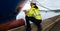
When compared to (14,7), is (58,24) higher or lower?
lower

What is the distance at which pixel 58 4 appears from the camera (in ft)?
Result: 5.66

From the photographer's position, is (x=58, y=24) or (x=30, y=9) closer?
(x=30, y=9)

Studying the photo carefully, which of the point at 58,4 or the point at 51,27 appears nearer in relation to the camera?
the point at 51,27

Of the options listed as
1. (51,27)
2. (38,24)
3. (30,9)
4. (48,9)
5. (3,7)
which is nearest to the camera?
(3,7)

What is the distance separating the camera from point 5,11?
0.94 ft

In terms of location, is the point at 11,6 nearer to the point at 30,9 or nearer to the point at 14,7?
the point at 14,7

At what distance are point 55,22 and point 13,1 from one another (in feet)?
2.20

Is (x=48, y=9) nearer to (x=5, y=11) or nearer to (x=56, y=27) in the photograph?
(x=56, y=27)

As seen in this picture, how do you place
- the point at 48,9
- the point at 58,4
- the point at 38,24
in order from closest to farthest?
the point at 38,24 < the point at 48,9 < the point at 58,4

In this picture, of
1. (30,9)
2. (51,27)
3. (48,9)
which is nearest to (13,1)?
(30,9)

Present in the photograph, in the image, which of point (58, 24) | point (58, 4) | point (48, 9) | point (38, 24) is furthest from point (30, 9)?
point (58, 4)

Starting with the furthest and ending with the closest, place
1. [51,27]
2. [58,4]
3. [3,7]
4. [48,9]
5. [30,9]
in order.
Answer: [58,4] < [48,9] < [51,27] < [30,9] < [3,7]

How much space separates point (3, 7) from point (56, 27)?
69 centimetres

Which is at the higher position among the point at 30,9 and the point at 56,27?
the point at 30,9
